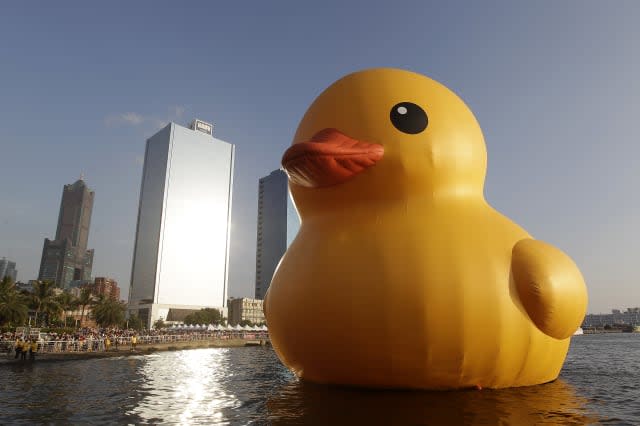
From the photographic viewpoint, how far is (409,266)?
769 centimetres

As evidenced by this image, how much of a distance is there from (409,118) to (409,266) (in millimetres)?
2948

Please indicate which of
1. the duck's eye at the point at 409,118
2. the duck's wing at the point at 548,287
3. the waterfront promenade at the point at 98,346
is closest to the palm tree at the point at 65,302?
the waterfront promenade at the point at 98,346

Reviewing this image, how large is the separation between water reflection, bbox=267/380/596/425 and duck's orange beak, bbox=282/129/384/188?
12.8 ft

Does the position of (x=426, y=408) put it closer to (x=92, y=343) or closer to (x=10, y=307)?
(x=92, y=343)

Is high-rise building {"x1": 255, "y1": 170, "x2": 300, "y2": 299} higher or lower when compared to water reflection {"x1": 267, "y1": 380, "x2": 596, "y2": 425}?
higher

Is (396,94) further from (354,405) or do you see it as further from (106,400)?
(106,400)

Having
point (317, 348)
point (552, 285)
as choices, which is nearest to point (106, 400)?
point (317, 348)

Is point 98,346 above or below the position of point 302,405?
above

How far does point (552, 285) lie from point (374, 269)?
3.01 m

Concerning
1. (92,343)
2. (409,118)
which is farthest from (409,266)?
(92,343)

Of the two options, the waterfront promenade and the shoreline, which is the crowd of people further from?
the shoreline

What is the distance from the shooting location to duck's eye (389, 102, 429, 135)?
344 inches

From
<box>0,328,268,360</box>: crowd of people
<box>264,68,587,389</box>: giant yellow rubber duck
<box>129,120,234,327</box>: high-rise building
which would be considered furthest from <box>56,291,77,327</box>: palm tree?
<box>129,120,234,327</box>: high-rise building

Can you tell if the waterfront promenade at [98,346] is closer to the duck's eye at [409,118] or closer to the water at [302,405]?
the water at [302,405]
